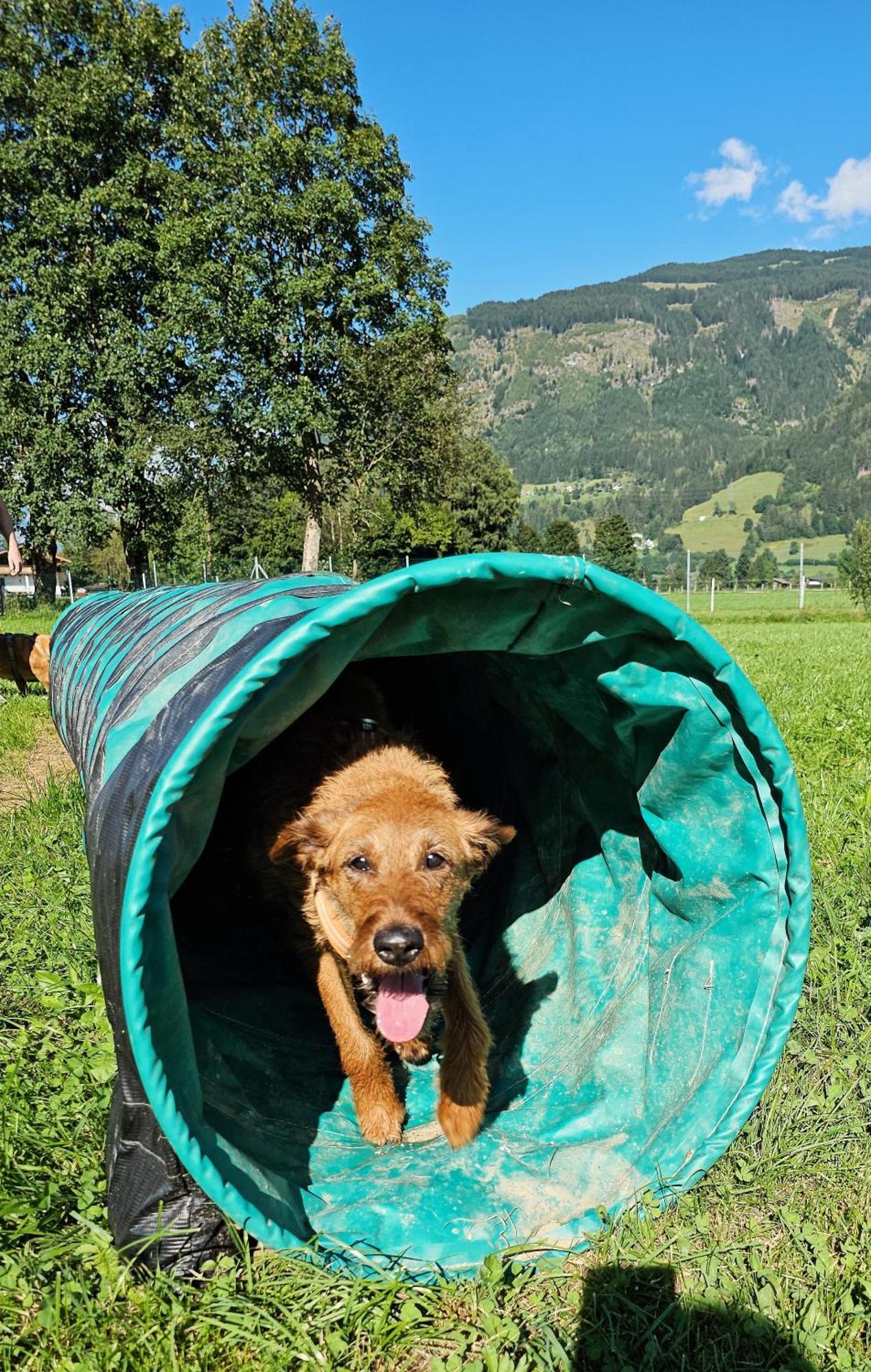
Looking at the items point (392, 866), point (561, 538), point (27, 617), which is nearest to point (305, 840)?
point (392, 866)

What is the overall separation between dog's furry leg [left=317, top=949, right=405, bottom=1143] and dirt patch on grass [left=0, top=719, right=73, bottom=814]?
4.14 meters

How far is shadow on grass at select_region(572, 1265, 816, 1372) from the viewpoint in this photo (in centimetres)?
215

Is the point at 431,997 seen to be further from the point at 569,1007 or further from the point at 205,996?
the point at 205,996

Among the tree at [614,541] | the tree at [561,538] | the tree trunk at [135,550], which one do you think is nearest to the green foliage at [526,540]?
the tree at [561,538]

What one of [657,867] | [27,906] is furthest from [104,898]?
[27,906]

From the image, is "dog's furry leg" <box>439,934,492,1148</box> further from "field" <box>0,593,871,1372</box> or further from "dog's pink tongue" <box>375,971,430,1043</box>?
"field" <box>0,593,871,1372</box>

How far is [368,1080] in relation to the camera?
316 cm

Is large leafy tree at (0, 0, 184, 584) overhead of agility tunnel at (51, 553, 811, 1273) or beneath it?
overhead

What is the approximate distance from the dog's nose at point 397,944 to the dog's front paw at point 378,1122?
72 cm

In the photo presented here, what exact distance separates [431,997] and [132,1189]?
1.23m

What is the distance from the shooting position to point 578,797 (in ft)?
12.5

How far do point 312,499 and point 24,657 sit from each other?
20.3 meters

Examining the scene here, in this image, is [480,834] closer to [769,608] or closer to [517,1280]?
[517,1280]

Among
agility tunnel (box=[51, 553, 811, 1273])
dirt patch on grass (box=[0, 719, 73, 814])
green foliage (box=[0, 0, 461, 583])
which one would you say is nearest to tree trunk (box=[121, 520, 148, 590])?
green foliage (box=[0, 0, 461, 583])
